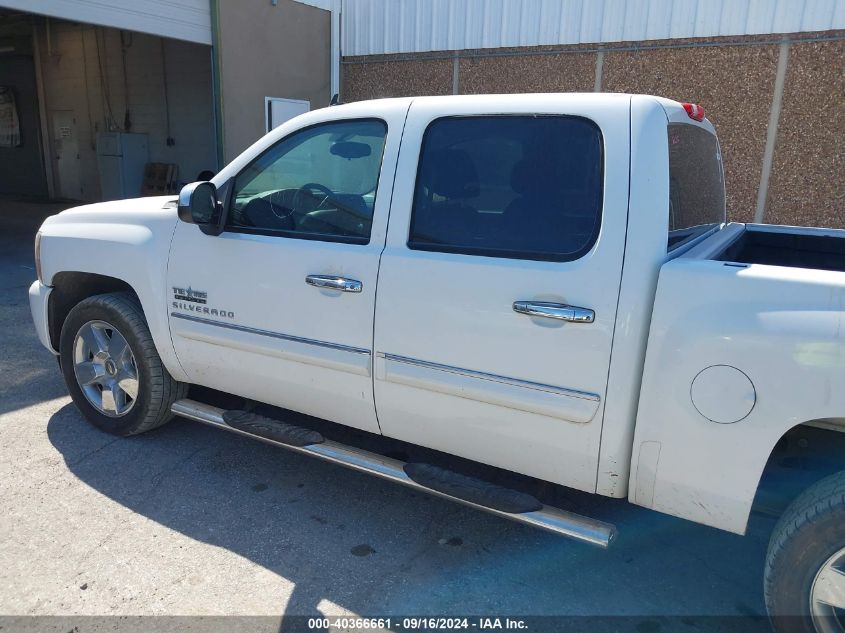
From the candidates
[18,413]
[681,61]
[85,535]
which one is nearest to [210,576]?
[85,535]

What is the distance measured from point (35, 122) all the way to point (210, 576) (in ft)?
60.4

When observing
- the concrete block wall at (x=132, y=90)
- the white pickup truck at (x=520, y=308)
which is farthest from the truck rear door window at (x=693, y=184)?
the concrete block wall at (x=132, y=90)

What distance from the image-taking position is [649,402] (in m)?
2.30

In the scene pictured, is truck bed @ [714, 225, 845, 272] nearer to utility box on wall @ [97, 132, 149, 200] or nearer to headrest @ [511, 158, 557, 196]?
headrest @ [511, 158, 557, 196]

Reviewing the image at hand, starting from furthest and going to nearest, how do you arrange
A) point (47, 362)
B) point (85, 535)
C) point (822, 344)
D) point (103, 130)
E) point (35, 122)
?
point (35, 122) < point (103, 130) < point (47, 362) < point (85, 535) < point (822, 344)

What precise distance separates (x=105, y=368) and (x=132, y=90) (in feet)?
43.7

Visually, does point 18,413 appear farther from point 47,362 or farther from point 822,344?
point 822,344

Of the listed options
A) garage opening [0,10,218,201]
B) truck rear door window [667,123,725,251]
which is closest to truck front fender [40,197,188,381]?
truck rear door window [667,123,725,251]

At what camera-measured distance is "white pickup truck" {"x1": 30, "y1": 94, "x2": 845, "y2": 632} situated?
84.4 inches

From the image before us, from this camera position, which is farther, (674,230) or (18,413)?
(18,413)

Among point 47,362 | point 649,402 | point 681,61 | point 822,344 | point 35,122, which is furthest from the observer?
point 35,122

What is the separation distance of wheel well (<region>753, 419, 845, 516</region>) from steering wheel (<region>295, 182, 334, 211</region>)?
2.20 metres

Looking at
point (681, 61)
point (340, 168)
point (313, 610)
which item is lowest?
point (313, 610)

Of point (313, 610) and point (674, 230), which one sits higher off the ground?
point (674, 230)
